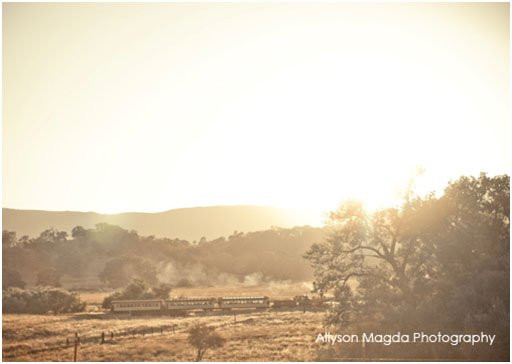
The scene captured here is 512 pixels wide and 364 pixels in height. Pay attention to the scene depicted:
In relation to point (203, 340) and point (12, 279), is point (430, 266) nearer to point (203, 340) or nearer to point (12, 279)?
point (203, 340)

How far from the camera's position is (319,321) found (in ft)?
104

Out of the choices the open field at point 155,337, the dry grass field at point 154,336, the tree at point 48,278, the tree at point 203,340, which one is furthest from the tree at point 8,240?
the tree at point 203,340

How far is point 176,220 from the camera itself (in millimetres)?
141250

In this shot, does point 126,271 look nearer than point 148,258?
Yes

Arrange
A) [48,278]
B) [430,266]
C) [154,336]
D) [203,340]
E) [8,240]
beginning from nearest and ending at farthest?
[203,340]
[430,266]
[154,336]
[48,278]
[8,240]

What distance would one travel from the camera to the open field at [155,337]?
23.6 meters

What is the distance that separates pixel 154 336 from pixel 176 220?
114336 millimetres

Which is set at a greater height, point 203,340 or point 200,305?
point 203,340

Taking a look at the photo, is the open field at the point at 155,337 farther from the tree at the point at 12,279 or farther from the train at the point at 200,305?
the tree at the point at 12,279

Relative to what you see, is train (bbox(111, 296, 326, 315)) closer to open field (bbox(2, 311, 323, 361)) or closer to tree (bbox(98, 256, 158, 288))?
open field (bbox(2, 311, 323, 361))

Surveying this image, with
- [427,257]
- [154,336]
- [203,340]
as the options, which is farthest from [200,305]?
[427,257]

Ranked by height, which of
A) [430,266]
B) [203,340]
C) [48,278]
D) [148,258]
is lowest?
[203,340]

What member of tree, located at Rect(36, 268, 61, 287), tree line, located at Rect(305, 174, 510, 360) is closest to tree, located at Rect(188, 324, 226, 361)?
tree line, located at Rect(305, 174, 510, 360)

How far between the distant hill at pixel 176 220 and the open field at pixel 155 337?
87813 millimetres
